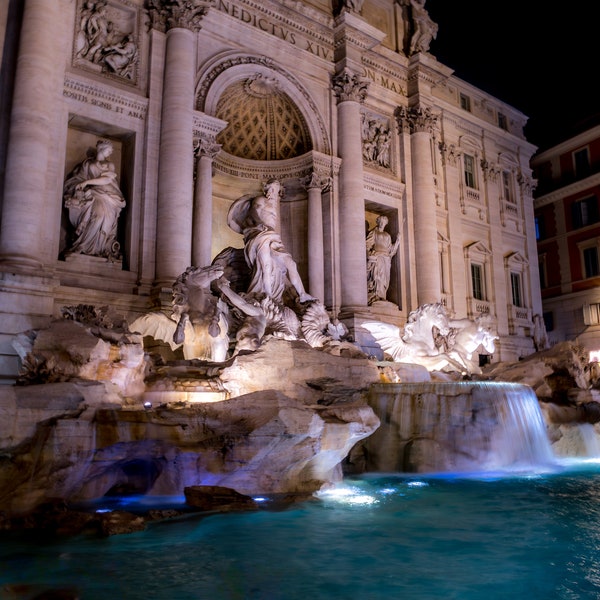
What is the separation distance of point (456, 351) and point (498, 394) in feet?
11.4

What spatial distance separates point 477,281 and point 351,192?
7.86m

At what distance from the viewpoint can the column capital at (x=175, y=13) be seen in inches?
547

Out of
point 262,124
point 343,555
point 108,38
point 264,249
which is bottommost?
point 343,555

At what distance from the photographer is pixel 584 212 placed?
90.6ft

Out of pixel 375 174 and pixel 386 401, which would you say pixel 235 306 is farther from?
pixel 375 174

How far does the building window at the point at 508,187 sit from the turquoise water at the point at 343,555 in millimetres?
19783

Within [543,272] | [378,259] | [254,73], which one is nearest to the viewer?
[254,73]

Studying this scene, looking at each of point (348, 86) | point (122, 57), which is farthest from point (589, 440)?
point (122, 57)

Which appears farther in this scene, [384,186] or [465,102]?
[465,102]

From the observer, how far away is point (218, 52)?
1526 centimetres

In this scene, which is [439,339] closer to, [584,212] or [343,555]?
[343,555]

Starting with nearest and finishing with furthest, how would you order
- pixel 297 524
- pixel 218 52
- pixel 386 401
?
pixel 297 524, pixel 386 401, pixel 218 52

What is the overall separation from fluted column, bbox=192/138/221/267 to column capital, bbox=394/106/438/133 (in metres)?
7.72

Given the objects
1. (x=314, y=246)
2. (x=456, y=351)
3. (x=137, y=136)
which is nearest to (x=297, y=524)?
(x=456, y=351)
